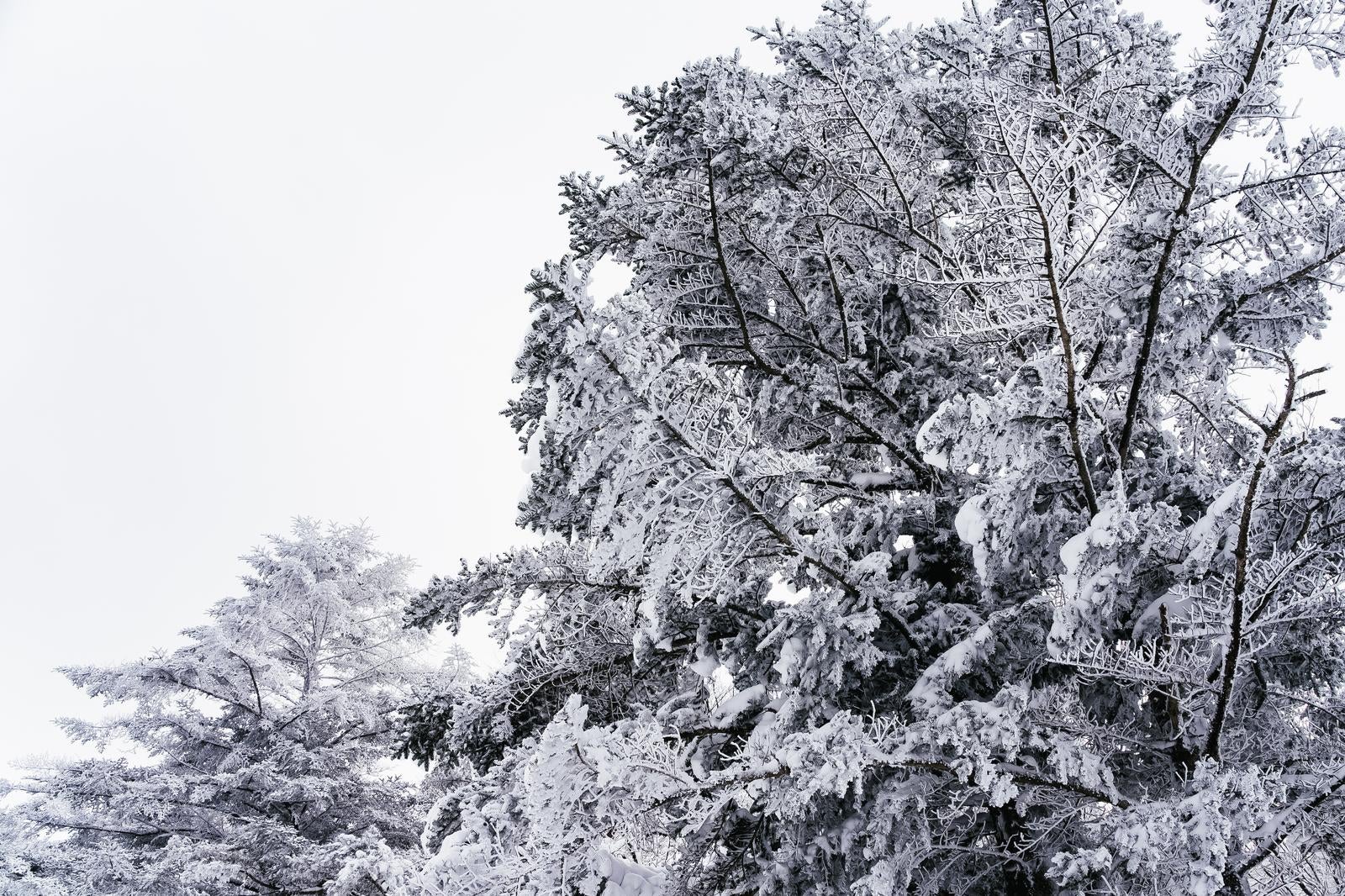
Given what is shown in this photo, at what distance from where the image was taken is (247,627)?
11938mm

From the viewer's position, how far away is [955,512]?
182 inches

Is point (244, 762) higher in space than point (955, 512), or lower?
higher

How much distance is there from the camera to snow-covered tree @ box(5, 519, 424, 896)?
9.21 metres

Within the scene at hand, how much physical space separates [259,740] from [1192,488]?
1209cm

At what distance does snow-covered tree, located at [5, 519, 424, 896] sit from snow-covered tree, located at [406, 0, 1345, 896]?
6015 mm

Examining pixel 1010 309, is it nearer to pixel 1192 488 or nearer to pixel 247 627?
pixel 1192 488

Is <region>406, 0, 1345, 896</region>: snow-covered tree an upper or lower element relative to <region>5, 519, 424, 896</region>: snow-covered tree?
lower

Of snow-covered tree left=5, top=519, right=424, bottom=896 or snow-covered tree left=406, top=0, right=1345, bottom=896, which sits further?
snow-covered tree left=5, top=519, right=424, bottom=896

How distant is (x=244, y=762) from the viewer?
34.7 ft

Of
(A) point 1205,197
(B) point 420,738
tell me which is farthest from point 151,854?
(A) point 1205,197

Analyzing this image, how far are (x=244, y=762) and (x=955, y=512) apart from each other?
33.8ft

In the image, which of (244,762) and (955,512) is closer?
(955,512)

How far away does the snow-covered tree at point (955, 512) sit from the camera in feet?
9.75

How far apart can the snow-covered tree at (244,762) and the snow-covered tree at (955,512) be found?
601cm
